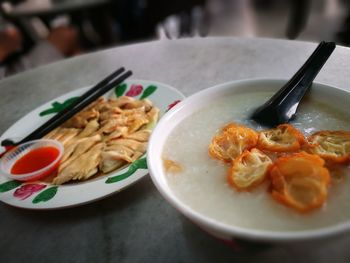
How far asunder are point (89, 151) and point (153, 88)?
1.00 ft

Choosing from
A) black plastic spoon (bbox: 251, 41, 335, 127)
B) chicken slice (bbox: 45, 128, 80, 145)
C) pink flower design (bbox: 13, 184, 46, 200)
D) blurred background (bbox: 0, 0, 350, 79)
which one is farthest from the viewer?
blurred background (bbox: 0, 0, 350, 79)

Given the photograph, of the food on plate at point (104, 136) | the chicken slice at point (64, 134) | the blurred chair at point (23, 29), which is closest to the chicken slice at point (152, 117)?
the food on plate at point (104, 136)

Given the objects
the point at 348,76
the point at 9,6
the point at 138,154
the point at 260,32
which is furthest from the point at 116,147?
the point at 260,32

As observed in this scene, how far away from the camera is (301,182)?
1.42 feet

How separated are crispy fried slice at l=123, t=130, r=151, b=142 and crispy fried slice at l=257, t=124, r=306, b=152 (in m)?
0.36

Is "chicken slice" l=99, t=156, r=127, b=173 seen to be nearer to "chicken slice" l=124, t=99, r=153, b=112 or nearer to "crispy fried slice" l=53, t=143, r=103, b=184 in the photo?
"crispy fried slice" l=53, t=143, r=103, b=184

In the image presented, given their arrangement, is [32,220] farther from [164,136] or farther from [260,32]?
[260,32]

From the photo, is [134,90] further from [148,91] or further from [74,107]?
[74,107]

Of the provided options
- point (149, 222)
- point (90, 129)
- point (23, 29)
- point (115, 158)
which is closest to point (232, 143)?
point (149, 222)

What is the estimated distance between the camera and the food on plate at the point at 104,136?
2.51 feet

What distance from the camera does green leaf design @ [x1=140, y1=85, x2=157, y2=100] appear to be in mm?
1029

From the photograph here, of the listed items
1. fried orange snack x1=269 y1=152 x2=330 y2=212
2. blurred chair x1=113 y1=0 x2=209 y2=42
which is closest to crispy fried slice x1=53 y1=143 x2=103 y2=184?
fried orange snack x1=269 y1=152 x2=330 y2=212

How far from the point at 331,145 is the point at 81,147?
1.99ft

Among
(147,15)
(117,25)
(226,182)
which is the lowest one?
(117,25)
